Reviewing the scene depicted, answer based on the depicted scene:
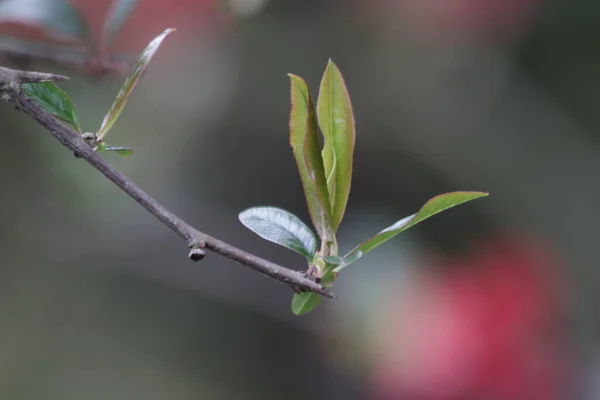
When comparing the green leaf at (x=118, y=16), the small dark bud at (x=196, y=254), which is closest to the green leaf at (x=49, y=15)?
the green leaf at (x=118, y=16)

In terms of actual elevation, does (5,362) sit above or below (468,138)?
below

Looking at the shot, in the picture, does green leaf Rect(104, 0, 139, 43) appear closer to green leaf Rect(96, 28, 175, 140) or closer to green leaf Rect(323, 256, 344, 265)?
green leaf Rect(96, 28, 175, 140)

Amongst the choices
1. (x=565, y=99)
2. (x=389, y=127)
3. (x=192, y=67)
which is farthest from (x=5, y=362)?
(x=565, y=99)

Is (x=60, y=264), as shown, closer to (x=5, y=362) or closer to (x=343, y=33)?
(x=5, y=362)

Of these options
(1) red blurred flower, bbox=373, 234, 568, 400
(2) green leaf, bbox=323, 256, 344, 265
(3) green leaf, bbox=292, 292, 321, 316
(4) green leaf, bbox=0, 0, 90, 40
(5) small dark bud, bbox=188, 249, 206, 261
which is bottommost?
(5) small dark bud, bbox=188, 249, 206, 261

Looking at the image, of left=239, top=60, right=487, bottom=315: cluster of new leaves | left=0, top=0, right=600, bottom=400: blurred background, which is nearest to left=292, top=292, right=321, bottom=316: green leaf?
left=239, top=60, right=487, bottom=315: cluster of new leaves

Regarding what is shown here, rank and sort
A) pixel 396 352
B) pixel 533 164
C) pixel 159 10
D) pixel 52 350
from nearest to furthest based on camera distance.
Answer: pixel 159 10, pixel 396 352, pixel 52 350, pixel 533 164
